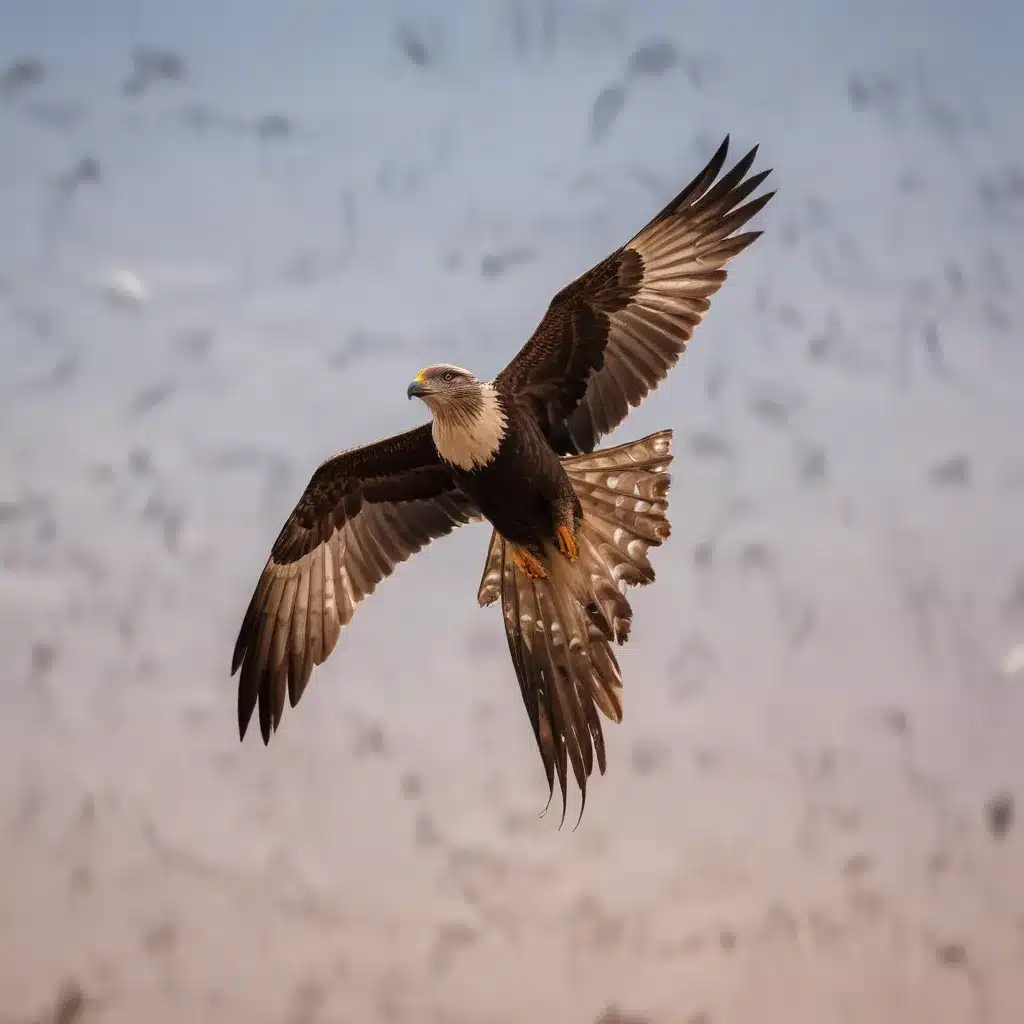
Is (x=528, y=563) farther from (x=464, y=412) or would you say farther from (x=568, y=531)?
(x=464, y=412)

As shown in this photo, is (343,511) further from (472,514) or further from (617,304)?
(617,304)

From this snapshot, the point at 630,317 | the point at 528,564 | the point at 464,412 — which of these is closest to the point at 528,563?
the point at 528,564

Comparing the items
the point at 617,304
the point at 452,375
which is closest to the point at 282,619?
the point at 452,375

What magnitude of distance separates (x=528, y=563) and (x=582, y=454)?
30 cm

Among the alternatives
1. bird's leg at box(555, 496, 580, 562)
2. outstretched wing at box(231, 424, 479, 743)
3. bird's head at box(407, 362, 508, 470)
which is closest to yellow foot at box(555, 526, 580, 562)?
bird's leg at box(555, 496, 580, 562)

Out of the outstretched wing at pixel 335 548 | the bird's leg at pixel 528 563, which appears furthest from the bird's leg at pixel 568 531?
the outstretched wing at pixel 335 548

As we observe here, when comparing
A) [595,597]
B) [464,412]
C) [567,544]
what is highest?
[464,412]

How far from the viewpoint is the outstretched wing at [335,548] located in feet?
12.3

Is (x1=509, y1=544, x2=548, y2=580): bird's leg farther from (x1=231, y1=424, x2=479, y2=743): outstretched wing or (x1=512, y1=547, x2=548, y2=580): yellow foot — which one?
(x1=231, y1=424, x2=479, y2=743): outstretched wing

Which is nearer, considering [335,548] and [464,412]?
[464,412]

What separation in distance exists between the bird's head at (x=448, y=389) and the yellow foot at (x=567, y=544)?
1.18ft

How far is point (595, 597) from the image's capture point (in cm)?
335

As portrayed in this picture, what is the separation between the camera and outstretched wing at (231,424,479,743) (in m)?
3.73

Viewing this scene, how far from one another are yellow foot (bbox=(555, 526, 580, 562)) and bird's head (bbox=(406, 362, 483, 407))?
359mm
